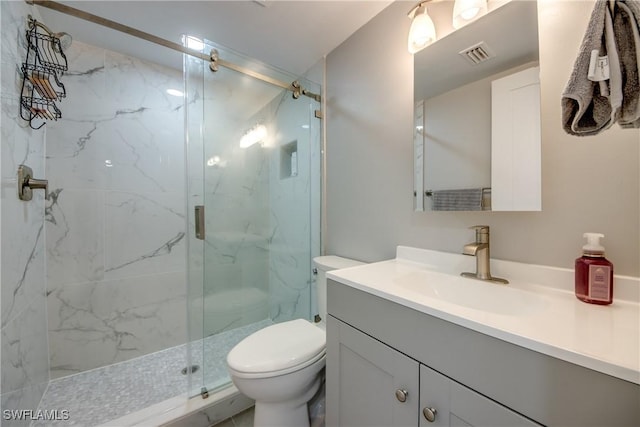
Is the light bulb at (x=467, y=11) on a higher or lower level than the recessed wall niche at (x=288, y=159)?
higher

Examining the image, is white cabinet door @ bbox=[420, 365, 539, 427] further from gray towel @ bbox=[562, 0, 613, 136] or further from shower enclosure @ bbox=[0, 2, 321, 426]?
shower enclosure @ bbox=[0, 2, 321, 426]

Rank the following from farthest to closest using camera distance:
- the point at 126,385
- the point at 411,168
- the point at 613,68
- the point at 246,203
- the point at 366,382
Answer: the point at 246,203
the point at 126,385
the point at 411,168
the point at 366,382
the point at 613,68

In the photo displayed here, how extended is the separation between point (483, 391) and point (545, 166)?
2.32ft

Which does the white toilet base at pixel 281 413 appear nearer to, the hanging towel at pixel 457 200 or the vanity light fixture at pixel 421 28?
the hanging towel at pixel 457 200

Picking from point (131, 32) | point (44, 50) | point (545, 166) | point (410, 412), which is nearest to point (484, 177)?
point (545, 166)

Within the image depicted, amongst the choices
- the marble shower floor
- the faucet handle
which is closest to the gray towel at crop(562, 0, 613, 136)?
the faucet handle

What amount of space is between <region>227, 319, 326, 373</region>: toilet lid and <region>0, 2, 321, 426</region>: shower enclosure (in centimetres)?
50

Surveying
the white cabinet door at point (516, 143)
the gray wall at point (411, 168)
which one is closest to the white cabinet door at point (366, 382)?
the gray wall at point (411, 168)

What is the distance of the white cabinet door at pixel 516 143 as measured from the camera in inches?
32.3

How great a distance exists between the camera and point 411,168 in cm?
121

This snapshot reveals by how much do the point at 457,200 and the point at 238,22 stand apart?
153 cm

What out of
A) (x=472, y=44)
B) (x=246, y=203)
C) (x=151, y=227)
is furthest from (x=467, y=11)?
(x=151, y=227)

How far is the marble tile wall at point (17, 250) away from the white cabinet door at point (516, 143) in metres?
1.88

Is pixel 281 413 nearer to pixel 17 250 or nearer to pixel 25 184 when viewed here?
pixel 17 250
